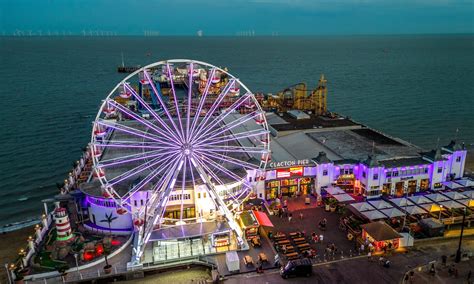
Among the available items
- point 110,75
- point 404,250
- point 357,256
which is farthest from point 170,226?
point 110,75

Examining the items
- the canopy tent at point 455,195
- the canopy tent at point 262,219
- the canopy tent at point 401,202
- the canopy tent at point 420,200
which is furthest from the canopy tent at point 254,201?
the canopy tent at point 455,195

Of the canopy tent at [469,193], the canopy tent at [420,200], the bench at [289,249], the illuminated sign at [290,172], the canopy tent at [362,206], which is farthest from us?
the illuminated sign at [290,172]

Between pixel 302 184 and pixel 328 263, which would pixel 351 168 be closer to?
pixel 302 184

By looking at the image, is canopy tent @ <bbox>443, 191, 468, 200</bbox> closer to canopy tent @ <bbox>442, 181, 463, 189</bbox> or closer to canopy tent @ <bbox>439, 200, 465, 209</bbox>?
canopy tent @ <bbox>439, 200, 465, 209</bbox>

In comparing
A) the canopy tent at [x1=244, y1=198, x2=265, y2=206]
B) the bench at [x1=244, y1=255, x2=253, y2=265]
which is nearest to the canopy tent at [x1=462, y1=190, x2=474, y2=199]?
the canopy tent at [x1=244, y1=198, x2=265, y2=206]

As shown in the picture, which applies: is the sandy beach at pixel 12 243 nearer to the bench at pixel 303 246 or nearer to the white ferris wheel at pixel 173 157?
the white ferris wheel at pixel 173 157

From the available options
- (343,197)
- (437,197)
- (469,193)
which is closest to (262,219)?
(343,197)
